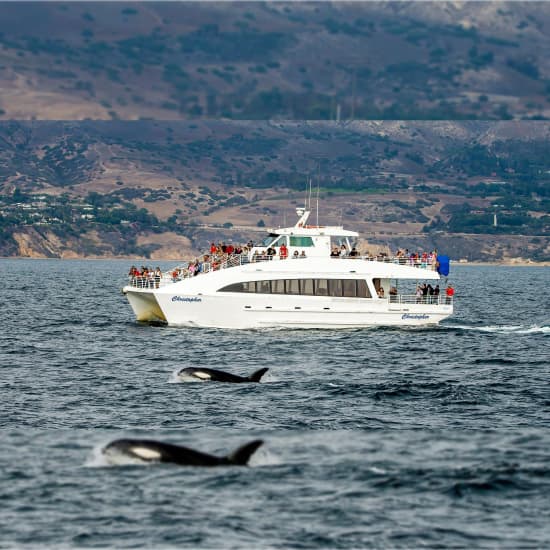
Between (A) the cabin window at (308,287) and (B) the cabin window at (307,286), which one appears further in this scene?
(B) the cabin window at (307,286)

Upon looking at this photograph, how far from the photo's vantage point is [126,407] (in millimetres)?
36062

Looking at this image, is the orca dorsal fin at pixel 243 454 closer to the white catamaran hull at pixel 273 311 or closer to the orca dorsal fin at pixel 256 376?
the orca dorsal fin at pixel 256 376

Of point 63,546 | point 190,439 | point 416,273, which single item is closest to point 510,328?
point 416,273

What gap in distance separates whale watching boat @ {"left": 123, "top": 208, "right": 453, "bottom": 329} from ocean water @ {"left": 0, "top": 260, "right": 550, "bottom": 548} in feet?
5.59

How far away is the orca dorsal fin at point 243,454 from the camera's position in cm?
2422

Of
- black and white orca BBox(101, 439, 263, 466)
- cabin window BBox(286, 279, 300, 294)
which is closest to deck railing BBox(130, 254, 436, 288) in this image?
cabin window BBox(286, 279, 300, 294)

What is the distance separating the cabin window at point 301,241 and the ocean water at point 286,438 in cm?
655

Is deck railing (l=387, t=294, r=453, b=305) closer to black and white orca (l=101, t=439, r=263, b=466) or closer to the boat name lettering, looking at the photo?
the boat name lettering

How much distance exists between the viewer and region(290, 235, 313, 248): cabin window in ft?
208

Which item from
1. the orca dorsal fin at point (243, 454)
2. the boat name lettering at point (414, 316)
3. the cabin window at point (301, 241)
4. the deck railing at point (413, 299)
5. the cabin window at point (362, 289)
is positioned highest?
the cabin window at point (301, 241)

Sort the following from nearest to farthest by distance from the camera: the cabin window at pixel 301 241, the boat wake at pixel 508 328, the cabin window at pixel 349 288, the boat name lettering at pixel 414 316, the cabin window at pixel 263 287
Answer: the cabin window at pixel 263 287, the cabin window at pixel 349 288, the boat name lettering at pixel 414 316, the cabin window at pixel 301 241, the boat wake at pixel 508 328

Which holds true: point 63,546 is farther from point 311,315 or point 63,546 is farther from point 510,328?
point 510,328

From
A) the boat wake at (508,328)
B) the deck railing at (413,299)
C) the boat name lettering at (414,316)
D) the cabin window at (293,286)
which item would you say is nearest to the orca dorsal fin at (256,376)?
the cabin window at (293,286)

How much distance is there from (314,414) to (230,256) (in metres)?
27.8
